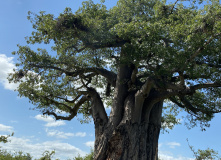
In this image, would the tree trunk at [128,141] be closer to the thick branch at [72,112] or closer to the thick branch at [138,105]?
the thick branch at [138,105]

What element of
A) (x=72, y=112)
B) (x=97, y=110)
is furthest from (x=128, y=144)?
(x=72, y=112)

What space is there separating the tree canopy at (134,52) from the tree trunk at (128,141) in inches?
38.0

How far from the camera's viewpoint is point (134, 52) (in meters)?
8.57

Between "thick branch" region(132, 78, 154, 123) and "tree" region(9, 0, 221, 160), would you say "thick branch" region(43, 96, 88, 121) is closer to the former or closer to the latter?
"tree" region(9, 0, 221, 160)

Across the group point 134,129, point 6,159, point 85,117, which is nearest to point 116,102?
point 134,129

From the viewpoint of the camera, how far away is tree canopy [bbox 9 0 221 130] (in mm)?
7824

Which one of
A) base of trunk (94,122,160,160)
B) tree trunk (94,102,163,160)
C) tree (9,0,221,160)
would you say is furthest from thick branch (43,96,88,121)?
base of trunk (94,122,160,160)

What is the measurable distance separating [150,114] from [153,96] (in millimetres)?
901

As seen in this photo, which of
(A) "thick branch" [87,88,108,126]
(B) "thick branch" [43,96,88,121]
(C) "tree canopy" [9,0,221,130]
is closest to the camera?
(C) "tree canopy" [9,0,221,130]

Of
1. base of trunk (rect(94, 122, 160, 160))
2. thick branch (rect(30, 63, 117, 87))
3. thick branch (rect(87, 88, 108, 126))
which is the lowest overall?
base of trunk (rect(94, 122, 160, 160))

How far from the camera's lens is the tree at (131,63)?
7.95 m

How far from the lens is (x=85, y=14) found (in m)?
10.3

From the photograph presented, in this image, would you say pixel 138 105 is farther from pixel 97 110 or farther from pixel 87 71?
pixel 87 71

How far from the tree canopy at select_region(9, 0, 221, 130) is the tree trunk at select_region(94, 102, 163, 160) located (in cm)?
97
